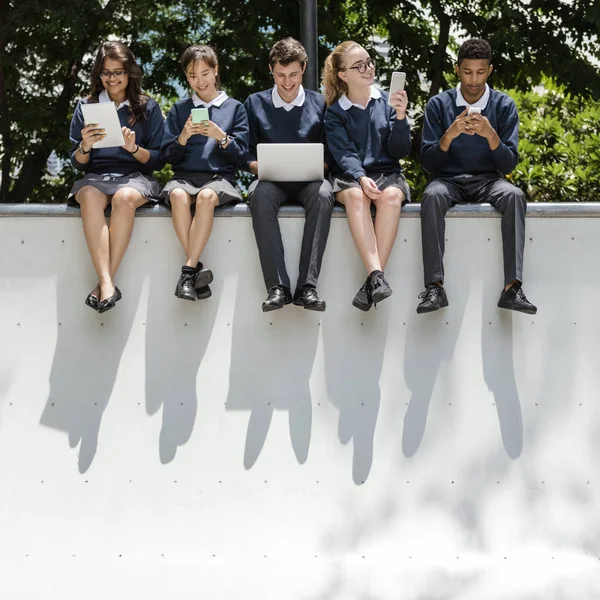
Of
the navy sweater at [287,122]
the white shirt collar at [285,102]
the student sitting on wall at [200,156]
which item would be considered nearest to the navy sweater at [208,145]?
the student sitting on wall at [200,156]

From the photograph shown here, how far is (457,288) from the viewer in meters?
4.63

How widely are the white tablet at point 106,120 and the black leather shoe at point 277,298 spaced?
117 centimetres

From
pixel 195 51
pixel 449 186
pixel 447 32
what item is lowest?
pixel 449 186

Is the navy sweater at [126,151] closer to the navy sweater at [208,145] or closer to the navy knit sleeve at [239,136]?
the navy sweater at [208,145]

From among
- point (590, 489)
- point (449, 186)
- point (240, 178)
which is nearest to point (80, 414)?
point (449, 186)

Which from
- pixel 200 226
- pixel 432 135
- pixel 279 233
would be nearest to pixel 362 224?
pixel 279 233

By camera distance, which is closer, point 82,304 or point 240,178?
point 82,304

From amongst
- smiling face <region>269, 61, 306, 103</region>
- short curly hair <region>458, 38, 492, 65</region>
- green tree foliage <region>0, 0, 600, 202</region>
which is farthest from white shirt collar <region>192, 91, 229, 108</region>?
green tree foliage <region>0, 0, 600, 202</region>

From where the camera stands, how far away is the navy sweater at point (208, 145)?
4.79 metres

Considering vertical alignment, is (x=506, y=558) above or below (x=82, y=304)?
below

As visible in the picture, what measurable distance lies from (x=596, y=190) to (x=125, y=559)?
6.90m

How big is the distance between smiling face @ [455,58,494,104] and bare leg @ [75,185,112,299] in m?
2.21

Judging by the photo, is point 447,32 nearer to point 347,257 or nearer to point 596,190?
point 596,190

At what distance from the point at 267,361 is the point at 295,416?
348mm
